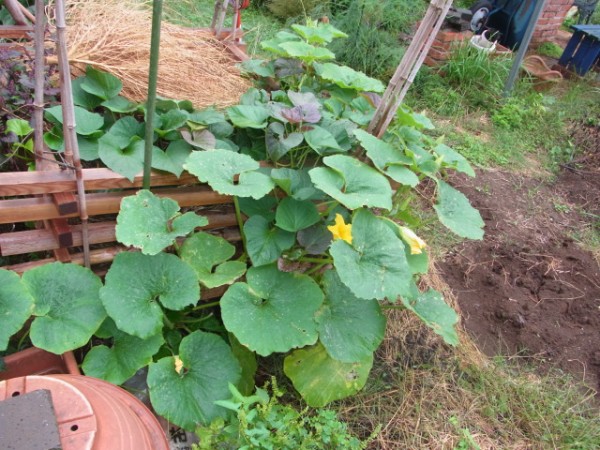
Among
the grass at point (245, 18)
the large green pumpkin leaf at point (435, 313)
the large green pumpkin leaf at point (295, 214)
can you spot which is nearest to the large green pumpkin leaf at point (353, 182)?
the large green pumpkin leaf at point (295, 214)

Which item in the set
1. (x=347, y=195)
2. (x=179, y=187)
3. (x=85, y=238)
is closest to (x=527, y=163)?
(x=347, y=195)

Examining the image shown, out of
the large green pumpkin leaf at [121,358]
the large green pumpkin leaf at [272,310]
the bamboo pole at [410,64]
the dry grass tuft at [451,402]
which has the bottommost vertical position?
the dry grass tuft at [451,402]

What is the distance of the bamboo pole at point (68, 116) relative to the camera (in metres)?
1.13

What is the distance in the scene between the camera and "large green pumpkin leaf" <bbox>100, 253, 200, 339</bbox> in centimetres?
131

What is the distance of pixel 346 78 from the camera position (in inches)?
81.8

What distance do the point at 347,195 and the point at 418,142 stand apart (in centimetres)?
59

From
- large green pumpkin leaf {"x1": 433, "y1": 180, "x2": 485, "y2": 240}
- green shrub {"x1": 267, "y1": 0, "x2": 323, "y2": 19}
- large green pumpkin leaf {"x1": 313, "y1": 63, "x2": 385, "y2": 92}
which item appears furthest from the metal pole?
large green pumpkin leaf {"x1": 433, "y1": 180, "x2": 485, "y2": 240}

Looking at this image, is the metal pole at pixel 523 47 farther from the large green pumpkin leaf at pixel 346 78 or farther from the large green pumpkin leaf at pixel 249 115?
the large green pumpkin leaf at pixel 249 115

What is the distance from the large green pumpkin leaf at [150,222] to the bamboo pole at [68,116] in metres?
0.14

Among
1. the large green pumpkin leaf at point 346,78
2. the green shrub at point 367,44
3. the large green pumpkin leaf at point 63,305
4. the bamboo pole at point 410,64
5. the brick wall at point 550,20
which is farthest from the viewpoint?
the brick wall at point 550,20

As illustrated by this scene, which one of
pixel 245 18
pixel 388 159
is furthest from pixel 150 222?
pixel 245 18

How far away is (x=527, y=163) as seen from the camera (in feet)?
11.4

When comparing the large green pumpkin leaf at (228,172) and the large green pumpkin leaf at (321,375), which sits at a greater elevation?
the large green pumpkin leaf at (228,172)

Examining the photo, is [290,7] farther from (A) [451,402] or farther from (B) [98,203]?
(A) [451,402]
